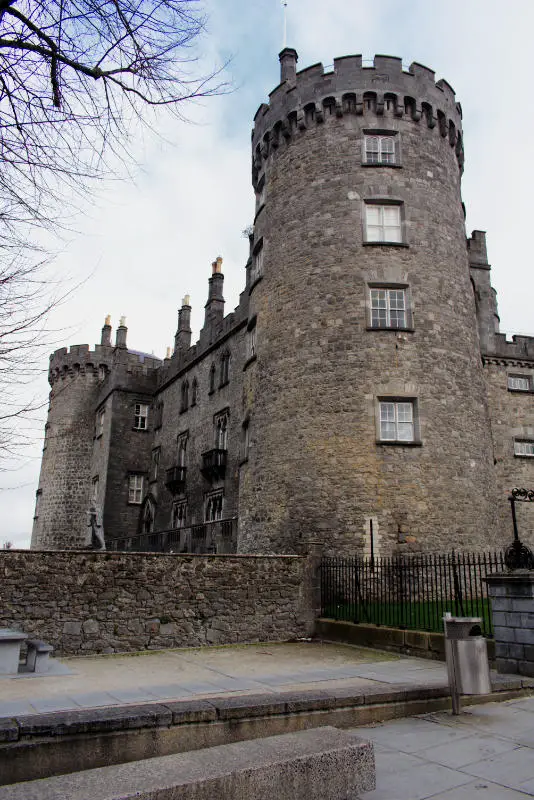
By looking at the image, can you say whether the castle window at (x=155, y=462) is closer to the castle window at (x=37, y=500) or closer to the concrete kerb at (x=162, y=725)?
the castle window at (x=37, y=500)

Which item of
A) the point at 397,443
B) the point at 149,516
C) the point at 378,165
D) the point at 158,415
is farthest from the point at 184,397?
the point at 397,443

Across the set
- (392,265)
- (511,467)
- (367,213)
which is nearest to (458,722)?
(392,265)

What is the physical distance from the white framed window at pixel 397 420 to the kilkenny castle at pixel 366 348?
0.13 feet

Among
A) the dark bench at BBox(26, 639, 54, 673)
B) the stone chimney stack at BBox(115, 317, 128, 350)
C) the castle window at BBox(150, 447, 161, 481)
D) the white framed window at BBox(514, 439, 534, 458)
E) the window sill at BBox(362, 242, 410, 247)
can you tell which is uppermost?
the stone chimney stack at BBox(115, 317, 128, 350)

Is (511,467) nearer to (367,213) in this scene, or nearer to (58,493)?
(367,213)

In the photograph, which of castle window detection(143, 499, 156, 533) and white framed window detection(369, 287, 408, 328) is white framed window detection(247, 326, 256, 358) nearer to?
white framed window detection(369, 287, 408, 328)

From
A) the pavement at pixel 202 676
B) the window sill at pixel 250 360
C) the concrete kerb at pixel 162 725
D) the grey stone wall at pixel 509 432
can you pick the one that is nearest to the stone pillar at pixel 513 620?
the pavement at pixel 202 676

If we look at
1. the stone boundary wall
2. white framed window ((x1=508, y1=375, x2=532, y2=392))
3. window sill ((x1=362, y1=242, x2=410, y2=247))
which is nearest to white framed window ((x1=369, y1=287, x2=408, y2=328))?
window sill ((x1=362, y1=242, x2=410, y2=247))

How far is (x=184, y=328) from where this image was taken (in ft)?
112

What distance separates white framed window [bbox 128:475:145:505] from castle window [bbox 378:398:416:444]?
19.1 meters

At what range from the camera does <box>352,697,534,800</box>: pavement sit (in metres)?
4.49

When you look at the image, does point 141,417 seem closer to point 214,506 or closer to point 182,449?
point 182,449

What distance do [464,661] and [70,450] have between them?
33.8 metres

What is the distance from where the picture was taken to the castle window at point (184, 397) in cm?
2992
